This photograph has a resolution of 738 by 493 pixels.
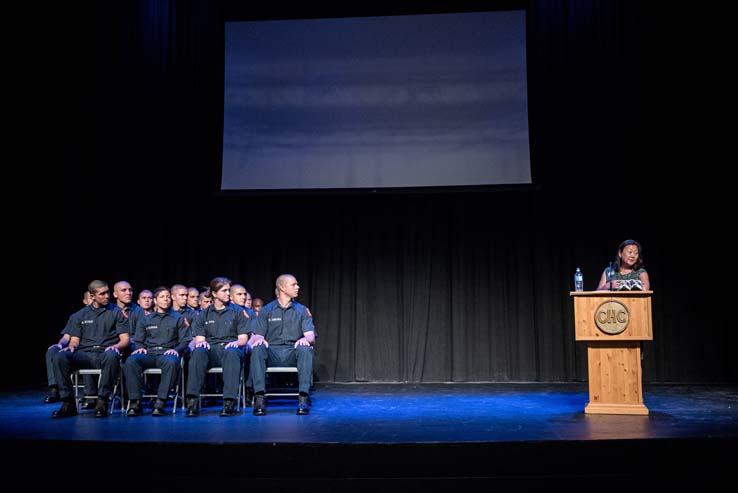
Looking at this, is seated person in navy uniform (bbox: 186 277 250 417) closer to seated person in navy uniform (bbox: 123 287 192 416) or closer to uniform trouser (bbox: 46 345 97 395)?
seated person in navy uniform (bbox: 123 287 192 416)

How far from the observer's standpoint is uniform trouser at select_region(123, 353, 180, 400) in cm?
524

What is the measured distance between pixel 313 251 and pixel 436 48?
281cm

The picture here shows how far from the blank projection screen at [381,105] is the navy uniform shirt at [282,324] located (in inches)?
101

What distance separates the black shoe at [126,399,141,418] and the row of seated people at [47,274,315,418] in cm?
1

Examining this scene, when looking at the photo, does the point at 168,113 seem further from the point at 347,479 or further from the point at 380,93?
the point at 347,479

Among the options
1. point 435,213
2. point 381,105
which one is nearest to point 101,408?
point 435,213

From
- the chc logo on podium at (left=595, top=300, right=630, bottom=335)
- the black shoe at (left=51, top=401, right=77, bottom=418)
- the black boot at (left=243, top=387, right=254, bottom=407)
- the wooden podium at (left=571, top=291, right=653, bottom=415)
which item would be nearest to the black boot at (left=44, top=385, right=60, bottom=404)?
the black shoe at (left=51, top=401, right=77, bottom=418)

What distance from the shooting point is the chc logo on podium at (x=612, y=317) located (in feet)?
16.3

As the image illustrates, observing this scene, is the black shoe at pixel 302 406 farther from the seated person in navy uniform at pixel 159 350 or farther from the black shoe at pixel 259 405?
the seated person in navy uniform at pixel 159 350

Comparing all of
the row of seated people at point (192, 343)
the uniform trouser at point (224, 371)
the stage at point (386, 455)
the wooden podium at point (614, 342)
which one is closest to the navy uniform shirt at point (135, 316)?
the row of seated people at point (192, 343)

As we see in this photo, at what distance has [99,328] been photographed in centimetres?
566

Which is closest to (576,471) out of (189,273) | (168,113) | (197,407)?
(197,407)

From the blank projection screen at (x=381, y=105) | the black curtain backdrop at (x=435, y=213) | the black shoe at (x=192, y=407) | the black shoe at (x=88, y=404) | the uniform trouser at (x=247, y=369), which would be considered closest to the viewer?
the black shoe at (x=192, y=407)

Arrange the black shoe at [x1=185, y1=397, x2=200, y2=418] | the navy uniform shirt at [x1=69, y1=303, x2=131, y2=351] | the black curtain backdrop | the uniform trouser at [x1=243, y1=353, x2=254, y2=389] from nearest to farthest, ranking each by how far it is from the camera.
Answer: the black shoe at [x1=185, y1=397, x2=200, y2=418], the uniform trouser at [x1=243, y1=353, x2=254, y2=389], the navy uniform shirt at [x1=69, y1=303, x2=131, y2=351], the black curtain backdrop
